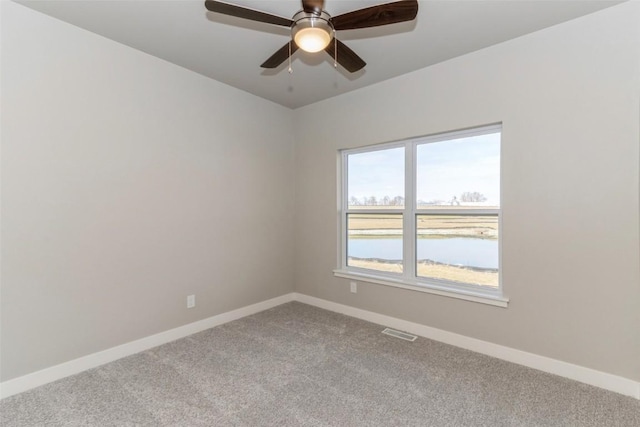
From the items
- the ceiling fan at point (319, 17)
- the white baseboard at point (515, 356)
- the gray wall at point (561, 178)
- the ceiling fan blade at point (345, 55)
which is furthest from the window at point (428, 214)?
the ceiling fan at point (319, 17)

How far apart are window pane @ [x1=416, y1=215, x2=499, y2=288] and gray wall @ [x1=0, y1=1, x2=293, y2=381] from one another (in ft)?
6.39

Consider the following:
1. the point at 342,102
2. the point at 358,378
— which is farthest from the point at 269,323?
the point at 342,102

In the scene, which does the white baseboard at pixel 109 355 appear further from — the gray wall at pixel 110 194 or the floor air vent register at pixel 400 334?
the floor air vent register at pixel 400 334

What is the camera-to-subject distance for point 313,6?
1.64 meters

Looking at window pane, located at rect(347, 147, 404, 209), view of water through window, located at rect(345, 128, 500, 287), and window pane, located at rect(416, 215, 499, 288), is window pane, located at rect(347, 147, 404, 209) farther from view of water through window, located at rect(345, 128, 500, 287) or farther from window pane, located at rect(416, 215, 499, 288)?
window pane, located at rect(416, 215, 499, 288)

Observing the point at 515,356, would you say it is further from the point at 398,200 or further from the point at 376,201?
the point at 376,201

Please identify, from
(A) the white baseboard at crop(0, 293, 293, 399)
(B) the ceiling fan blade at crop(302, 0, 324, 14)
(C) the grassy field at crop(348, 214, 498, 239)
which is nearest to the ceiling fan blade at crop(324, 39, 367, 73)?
(B) the ceiling fan blade at crop(302, 0, 324, 14)

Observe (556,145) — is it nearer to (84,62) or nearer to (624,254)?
(624,254)

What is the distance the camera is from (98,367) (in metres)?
2.41

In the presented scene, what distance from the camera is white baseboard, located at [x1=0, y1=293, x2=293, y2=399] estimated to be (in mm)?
2096

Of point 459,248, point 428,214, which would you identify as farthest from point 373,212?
point 459,248

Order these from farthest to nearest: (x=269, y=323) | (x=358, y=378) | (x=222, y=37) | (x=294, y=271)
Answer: (x=294, y=271), (x=269, y=323), (x=222, y=37), (x=358, y=378)

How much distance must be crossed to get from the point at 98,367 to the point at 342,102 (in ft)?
11.3

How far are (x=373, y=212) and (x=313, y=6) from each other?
7.51 feet
